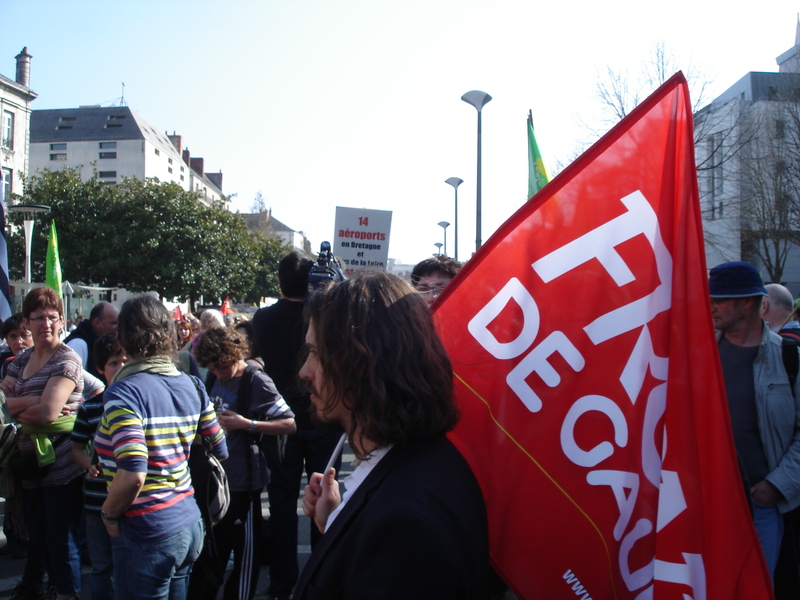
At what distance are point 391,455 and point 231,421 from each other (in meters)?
2.53

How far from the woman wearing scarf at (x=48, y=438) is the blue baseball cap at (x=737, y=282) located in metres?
3.47

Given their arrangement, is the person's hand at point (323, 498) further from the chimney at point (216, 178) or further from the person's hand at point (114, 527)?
the chimney at point (216, 178)

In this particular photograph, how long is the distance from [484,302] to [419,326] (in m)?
0.30

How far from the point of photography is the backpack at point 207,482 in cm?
322

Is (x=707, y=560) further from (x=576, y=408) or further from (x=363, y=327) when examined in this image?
(x=363, y=327)

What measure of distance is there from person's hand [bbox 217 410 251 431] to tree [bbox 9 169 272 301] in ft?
101

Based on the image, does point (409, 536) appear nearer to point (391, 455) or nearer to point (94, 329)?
point (391, 455)

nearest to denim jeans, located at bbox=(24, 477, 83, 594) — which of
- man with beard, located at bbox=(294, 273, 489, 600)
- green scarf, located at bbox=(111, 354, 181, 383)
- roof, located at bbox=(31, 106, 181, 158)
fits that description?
green scarf, located at bbox=(111, 354, 181, 383)

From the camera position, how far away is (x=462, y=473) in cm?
129

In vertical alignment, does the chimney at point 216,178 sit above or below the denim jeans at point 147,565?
above

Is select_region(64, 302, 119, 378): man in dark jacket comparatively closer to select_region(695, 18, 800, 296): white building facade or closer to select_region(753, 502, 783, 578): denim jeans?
select_region(753, 502, 783, 578): denim jeans

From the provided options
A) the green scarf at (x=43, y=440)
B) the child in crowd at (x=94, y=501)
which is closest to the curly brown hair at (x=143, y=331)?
the child in crowd at (x=94, y=501)

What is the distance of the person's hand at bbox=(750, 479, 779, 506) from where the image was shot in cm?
274

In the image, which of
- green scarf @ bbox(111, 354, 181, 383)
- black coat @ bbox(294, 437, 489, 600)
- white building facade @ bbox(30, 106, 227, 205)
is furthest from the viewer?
white building facade @ bbox(30, 106, 227, 205)
